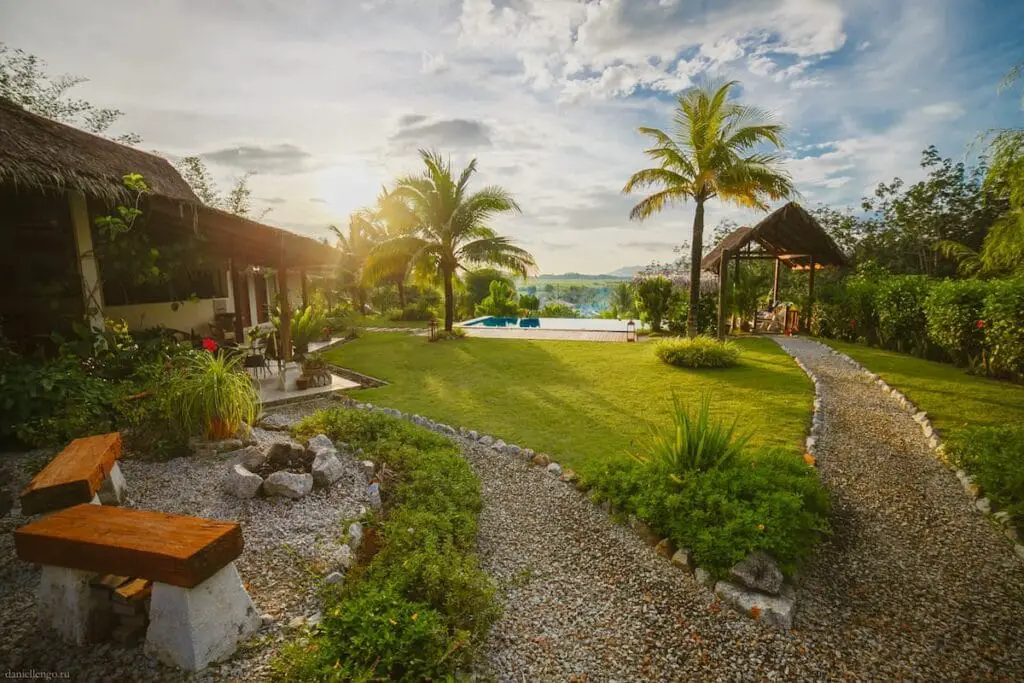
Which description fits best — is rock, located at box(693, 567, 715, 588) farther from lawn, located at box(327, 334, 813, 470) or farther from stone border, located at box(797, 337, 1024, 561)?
stone border, located at box(797, 337, 1024, 561)

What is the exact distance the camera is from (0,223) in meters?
6.72

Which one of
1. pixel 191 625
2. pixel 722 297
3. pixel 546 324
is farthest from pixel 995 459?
pixel 546 324

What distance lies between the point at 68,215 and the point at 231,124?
10.1 feet

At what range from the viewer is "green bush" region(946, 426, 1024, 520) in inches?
166

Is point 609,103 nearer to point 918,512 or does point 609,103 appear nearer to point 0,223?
point 918,512

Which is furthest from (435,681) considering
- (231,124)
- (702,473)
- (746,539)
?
(231,124)

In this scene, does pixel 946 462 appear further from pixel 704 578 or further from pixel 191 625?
pixel 191 625

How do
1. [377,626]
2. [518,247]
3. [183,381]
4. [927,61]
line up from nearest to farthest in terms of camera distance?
[377,626]
[183,381]
[927,61]
[518,247]

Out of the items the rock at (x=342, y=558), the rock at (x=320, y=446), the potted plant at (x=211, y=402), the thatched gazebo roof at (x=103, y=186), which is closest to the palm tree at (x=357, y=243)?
the thatched gazebo roof at (x=103, y=186)

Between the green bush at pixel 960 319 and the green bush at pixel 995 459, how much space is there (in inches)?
179

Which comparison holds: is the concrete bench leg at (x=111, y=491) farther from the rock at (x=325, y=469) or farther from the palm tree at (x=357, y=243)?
the palm tree at (x=357, y=243)

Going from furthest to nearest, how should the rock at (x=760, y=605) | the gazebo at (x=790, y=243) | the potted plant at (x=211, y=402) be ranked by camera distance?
the gazebo at (x=790, y=243) → the potted plant at (x=211, y=402) → the rock at (x=760, y=605)

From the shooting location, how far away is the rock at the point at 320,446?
4848mm

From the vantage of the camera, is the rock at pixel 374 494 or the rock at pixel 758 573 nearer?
the rock at pixel 758 573
